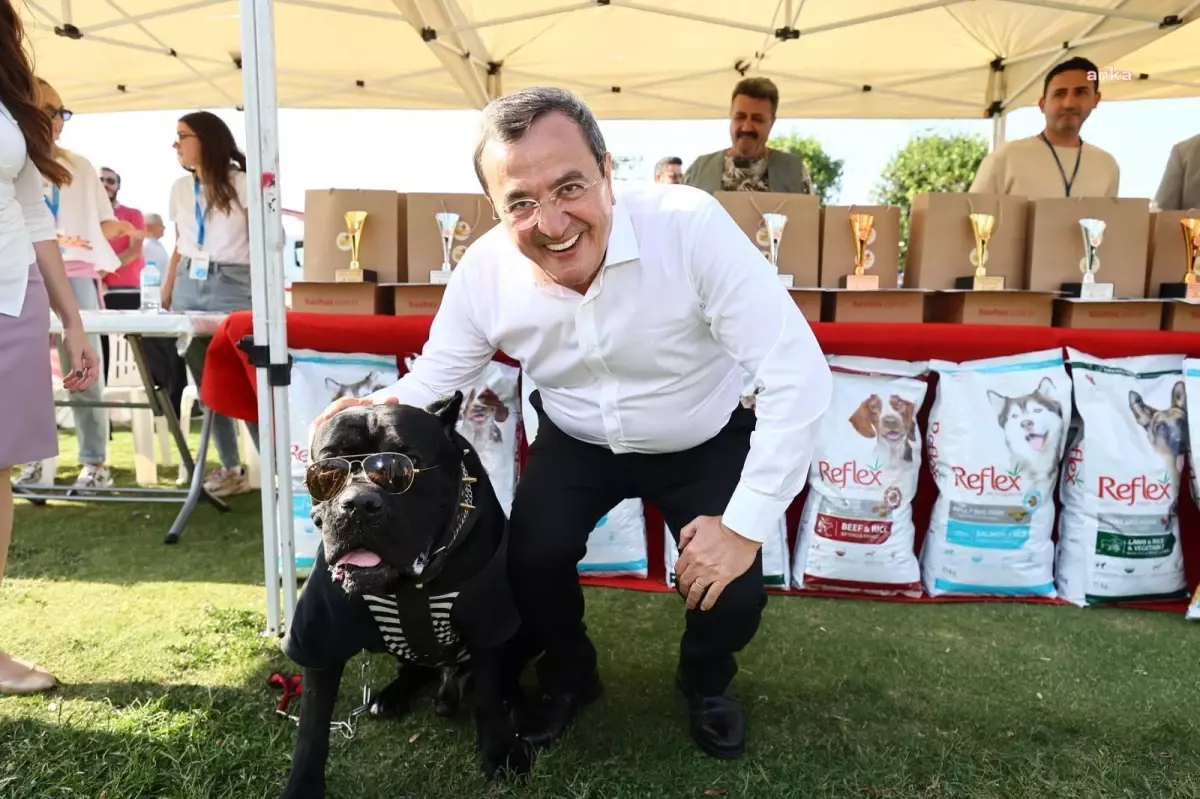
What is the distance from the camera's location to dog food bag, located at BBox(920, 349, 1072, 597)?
7.80 ft

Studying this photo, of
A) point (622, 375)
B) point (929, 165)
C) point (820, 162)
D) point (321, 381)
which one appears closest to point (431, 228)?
point (321, 381)

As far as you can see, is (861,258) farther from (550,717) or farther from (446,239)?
(550,717)

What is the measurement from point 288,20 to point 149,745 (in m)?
4.74

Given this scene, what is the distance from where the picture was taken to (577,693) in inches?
68.5

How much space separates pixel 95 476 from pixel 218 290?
1113 mm

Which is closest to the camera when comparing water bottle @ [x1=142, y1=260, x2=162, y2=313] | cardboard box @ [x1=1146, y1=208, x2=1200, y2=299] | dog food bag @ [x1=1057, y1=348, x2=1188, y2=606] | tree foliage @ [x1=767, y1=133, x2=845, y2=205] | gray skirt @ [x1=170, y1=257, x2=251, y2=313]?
dog food bag @ [x1=1057, y1=348, x2=1188, y2=606]

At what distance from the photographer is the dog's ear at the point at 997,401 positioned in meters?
2.38

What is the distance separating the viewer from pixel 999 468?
2381 millimetres

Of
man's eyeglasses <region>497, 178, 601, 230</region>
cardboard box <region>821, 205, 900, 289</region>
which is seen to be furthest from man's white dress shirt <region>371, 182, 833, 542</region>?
cardboard box <region>821, 205, 900, 289</region>

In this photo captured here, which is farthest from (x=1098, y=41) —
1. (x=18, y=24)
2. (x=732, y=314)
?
(x=18, y=24)

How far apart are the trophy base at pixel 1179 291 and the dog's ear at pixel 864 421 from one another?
42.3 inches

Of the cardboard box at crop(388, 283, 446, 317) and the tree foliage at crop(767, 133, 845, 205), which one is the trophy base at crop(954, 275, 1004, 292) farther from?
the tree foliage at crop(767, 133, 845, 205)

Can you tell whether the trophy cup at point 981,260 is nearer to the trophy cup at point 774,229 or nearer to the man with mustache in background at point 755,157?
the trophy cup at point 774,229

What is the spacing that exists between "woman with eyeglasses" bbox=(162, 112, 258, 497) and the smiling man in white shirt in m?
1.93
